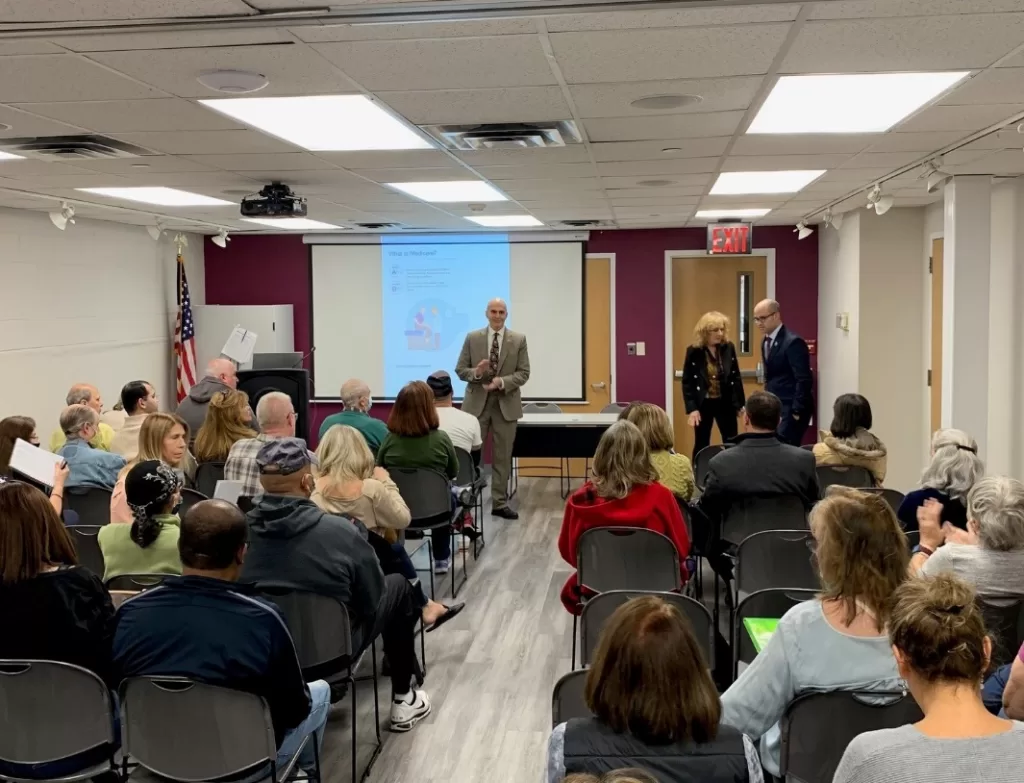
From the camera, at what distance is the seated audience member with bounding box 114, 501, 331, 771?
2.57 m

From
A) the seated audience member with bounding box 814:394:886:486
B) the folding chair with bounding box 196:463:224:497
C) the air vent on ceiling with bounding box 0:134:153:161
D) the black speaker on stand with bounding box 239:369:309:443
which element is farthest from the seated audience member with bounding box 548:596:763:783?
the black speaker on stand with bounding box 239:369:309:443

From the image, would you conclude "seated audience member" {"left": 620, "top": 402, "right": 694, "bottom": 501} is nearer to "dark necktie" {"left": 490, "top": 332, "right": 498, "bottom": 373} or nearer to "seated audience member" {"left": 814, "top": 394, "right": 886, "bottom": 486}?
"seated audience member" {"left": 814, "top": 394, "right": 886, "bottom": 486}

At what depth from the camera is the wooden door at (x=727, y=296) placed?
1041 cm

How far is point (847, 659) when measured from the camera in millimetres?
2414

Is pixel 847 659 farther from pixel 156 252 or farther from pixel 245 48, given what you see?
pixel 156 252

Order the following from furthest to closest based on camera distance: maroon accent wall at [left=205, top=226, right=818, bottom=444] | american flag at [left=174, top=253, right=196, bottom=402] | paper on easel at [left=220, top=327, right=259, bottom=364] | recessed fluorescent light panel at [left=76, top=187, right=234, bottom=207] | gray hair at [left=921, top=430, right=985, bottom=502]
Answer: maroon accent wall at [left=205, top=226, right=818, bottom=444] < american flag at [left=174, top=253, right=196, bottom=402] < paper on easel at [left=220, top=327, right=259, bottom=364] < recessed fluorescent light panel at [left=76, top=187, right=234, bottom=207] < gray hair at [left=921, top=430, right=985, bottom=502]

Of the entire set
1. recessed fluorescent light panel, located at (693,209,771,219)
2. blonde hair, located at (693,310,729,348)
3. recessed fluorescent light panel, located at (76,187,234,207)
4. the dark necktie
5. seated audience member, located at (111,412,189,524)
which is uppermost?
recessed fluorescent light panel, located at (693,209,771,219)

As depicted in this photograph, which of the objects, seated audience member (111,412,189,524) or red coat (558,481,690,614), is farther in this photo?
seated audience member (111,412,189,524)

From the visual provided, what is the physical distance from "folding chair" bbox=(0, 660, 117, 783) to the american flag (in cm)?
772

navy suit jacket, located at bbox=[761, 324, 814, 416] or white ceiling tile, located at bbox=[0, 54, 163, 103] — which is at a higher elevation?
white ceiling tile, located at bbox=[0, 54, 163, 103]

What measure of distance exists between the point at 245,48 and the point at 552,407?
20.2 ft

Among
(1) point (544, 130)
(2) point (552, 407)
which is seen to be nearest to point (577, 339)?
(2) point (552, 407)

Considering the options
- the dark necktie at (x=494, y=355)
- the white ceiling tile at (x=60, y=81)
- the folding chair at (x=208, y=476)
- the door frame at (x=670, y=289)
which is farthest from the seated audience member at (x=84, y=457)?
the door frame at (x=670, y=289)

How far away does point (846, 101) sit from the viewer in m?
3.72
